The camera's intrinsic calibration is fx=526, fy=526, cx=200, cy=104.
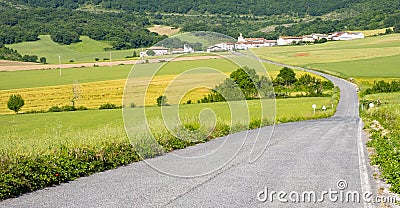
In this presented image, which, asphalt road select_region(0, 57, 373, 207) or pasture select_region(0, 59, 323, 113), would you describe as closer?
asphalt road select_region(0, 57, 373, 207)

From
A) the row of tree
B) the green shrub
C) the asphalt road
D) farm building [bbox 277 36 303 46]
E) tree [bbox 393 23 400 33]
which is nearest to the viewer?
the asphalt road

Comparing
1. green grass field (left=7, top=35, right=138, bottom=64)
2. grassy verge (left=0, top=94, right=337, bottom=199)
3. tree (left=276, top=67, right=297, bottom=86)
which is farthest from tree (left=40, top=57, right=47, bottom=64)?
grassy verge (left=0, top=94, right=337, bottom=199)

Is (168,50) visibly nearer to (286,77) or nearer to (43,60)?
(286,77)

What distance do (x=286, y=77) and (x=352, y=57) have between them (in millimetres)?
41908

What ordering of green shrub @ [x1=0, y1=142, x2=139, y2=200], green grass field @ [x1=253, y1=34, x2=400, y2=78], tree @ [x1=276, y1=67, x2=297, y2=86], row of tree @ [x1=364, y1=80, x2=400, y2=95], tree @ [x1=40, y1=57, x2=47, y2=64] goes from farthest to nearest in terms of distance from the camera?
tree @ [x1=40, y1=57, x2=47, y2=64] → green grass field @ [x1=253, y1=34, x2=400, y2=78] → tree @ [x1=276, y1=67, x2=297, y2=86] → row of tree @ [x1=364, y1=80, x2=400, y2=95] → green shrub @ [x1=0, y1=142, x2=139, y2=200]

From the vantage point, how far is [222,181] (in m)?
11.2

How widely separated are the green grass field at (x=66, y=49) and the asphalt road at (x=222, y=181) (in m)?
112

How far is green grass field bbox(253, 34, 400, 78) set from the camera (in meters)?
93.4

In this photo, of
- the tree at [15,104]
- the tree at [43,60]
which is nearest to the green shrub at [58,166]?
the tree at [15,104]

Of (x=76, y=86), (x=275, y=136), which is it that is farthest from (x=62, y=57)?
(x=275, y=136)

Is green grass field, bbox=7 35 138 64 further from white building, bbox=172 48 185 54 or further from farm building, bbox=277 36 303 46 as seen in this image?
white building, bbox=172 48 185 54

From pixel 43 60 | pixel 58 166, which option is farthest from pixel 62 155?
pixel 43 60

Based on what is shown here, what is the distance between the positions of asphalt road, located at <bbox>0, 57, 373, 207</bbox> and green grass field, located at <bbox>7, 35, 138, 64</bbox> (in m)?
112

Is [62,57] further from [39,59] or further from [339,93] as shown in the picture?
[339,93]
